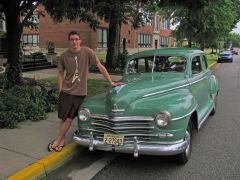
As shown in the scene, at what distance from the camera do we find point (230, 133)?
294 inches

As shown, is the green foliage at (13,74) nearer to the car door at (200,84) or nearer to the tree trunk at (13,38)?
the tree trunk at (13,38)

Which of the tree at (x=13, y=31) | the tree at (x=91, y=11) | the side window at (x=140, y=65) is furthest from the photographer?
the tree at (x=13, y=31)

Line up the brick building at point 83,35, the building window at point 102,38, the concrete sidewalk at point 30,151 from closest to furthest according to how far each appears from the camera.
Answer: the concrete sidewalk at point 30,151 < the brick building at point 83,35 < the building window at point 102,38

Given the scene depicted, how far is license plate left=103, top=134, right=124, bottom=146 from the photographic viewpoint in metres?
5.14

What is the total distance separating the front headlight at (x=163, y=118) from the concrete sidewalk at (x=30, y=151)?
164 centimetres

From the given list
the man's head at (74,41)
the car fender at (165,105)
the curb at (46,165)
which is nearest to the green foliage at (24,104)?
the curb at (46,165)

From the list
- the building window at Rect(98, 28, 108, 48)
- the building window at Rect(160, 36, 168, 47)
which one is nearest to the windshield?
the building window at Rect(98, 28, 108, 48)

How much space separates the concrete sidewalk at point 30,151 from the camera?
191 inches

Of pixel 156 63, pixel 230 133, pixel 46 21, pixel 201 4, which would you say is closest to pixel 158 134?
pixel 156 63

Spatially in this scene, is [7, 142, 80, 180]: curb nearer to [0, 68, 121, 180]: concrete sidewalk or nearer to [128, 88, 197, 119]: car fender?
[0, 68, 121, 180]: concrete sidewalk

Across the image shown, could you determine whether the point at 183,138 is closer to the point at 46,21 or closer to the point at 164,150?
the point at 164,150

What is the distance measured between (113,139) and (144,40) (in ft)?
163

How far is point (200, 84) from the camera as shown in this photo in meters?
7.14

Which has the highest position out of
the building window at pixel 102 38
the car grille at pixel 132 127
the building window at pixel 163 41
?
the building window at pixel 163 41
